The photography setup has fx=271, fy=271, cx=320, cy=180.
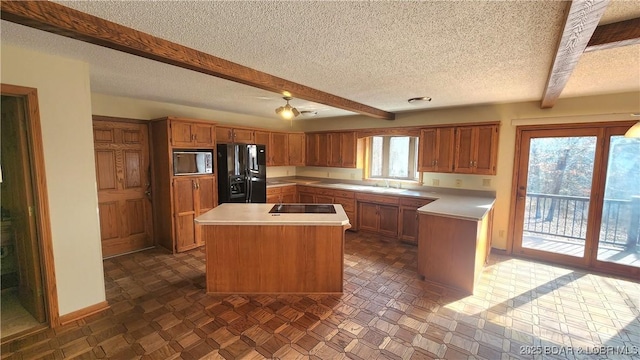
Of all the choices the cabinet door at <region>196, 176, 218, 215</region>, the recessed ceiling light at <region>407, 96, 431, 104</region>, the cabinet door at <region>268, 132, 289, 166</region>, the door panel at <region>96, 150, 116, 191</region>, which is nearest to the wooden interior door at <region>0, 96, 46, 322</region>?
the door panel at <region>96, 150, 116, 191</region>

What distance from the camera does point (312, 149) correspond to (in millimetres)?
6051

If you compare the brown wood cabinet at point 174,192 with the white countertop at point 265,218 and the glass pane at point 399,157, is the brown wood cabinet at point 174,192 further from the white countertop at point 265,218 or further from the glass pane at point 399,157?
the glass pane at point 399,157

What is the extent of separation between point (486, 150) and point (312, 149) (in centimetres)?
333

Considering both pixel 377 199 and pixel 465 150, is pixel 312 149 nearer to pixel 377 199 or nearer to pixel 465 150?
pixel 377 199

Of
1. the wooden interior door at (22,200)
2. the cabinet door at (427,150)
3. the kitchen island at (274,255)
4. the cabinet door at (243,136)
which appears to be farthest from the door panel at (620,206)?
the wooden interior door at (22,200)

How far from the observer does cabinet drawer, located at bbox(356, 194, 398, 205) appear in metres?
4.60

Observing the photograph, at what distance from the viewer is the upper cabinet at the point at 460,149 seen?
3.98 m

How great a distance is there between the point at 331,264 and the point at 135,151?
3.35 metres

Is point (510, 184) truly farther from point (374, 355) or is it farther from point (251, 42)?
point (251, 42)

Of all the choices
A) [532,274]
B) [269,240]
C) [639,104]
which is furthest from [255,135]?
[639,104]

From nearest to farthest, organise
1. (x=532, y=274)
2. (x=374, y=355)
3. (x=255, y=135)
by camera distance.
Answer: (x=374, y=355)
(x=532, y=274)
(x=255, y=135)

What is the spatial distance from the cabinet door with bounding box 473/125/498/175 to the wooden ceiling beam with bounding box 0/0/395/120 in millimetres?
3075

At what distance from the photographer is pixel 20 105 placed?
2115mm

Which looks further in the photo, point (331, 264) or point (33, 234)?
point (331, 264)
